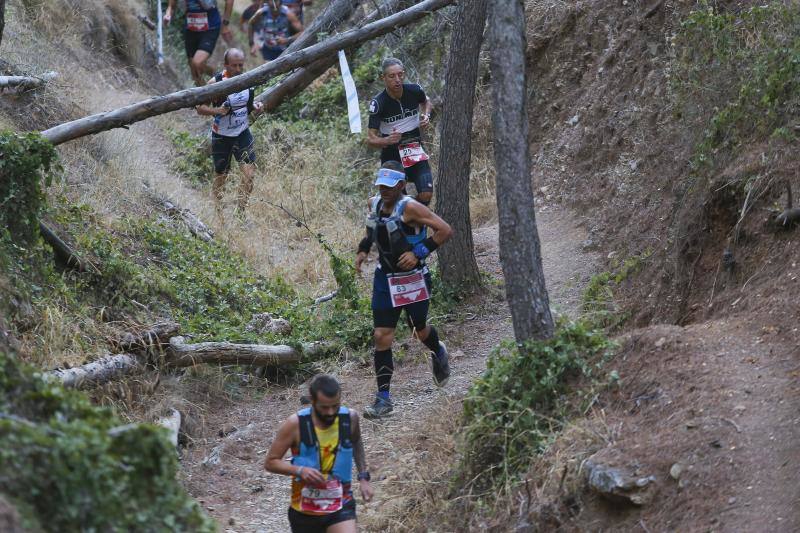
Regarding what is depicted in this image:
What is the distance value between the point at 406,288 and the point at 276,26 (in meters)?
11.5

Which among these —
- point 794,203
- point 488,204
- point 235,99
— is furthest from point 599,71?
point 794,203

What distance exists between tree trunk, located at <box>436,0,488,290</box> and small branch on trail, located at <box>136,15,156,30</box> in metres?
10.3

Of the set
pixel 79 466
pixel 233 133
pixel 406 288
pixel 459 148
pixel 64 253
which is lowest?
pixel 406 288

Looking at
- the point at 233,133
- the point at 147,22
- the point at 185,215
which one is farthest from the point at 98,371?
the point at 147,22

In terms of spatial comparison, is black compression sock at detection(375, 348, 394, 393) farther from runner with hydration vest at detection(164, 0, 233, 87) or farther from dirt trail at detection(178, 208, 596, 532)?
runner with hydration vest at detection(164, 0, 233, 87)

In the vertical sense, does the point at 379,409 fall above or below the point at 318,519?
below

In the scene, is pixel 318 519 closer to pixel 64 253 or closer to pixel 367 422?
pixel 367 422

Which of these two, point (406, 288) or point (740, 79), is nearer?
point (406, 288)

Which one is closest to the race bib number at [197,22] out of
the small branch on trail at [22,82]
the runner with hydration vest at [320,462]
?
the small branch on trail at [22,82]

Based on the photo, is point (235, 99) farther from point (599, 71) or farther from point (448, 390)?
point (448, 390)

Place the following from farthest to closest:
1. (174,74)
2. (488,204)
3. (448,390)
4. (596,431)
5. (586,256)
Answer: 1. (174,74)
2. (488,204)
3. (586,256)
4. (448,390)
5. (596,431)

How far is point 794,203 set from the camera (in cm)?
732

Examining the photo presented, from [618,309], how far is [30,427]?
18.8 feet

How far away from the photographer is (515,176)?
20.7 feet
